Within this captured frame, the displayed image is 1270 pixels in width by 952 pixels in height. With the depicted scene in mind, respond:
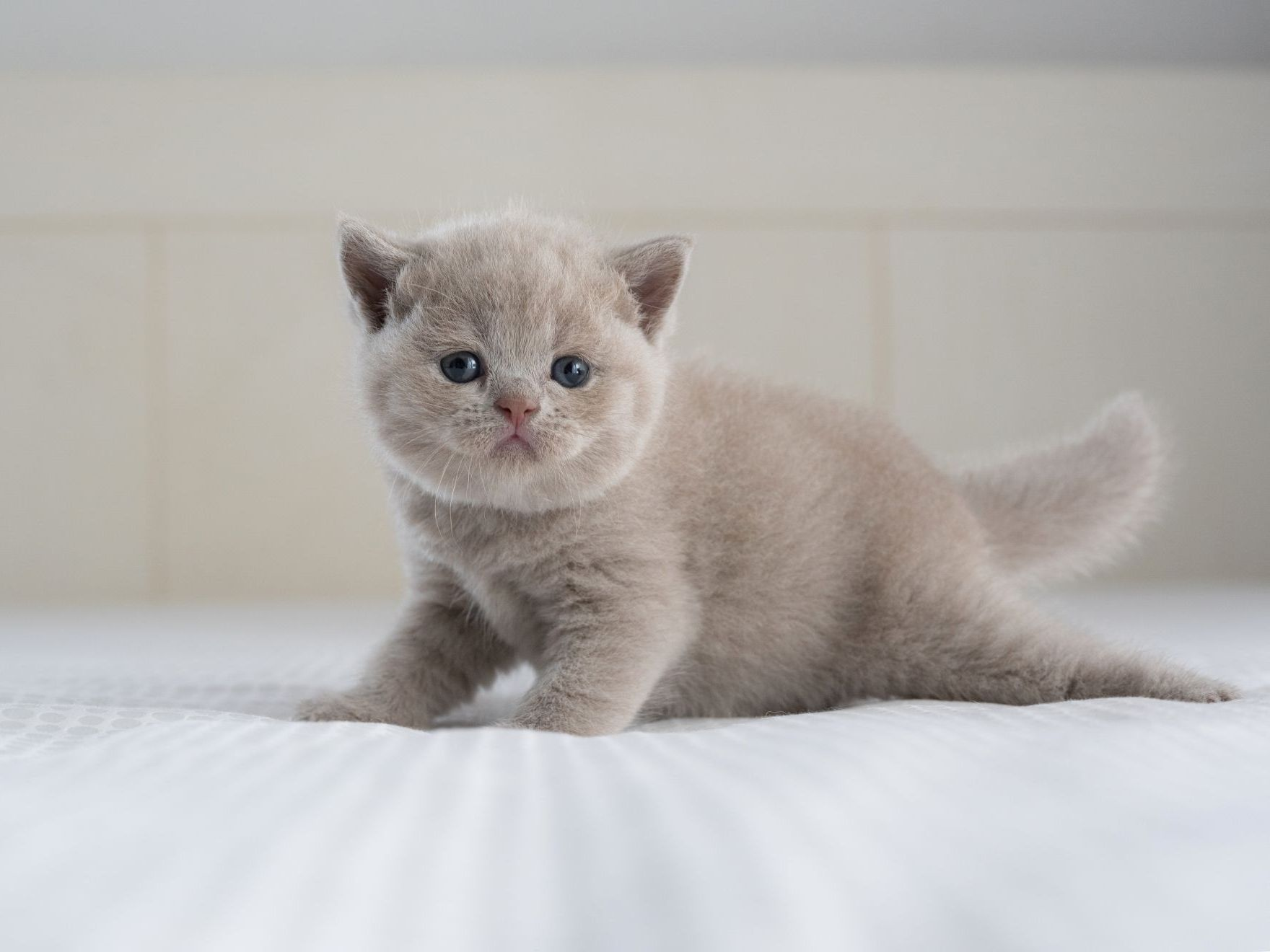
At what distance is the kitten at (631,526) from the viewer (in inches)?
41.4

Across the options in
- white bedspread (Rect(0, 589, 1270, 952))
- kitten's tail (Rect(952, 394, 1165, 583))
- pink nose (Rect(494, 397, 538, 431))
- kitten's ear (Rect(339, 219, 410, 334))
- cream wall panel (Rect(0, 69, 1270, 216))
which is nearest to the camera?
white bedspread (Rect(0, 589, 1270, 952))

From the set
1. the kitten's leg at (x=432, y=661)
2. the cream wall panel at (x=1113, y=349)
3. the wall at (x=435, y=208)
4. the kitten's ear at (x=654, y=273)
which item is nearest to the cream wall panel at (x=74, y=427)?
the wall at (x=435, y=208)

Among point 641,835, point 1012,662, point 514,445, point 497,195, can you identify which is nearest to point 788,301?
point 497,195

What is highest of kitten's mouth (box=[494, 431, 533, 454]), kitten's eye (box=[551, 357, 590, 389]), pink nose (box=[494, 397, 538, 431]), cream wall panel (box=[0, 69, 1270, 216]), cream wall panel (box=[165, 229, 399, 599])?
cream wall panel (box=[0, 69, 1270, 216])

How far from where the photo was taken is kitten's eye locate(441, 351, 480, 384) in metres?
1.05

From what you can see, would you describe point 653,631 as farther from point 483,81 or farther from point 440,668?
point 483,81

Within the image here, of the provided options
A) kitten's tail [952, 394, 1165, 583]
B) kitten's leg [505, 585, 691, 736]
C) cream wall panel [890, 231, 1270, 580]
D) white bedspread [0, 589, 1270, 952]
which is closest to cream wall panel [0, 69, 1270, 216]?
cream wall panel [890, 231, 1270, 580]

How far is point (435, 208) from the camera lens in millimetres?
3080

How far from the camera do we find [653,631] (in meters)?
1.09

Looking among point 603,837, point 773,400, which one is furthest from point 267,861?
point 773,400

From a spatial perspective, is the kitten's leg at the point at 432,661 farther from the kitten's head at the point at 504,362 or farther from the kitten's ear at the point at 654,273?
the kitten's ear at the point at 654,273

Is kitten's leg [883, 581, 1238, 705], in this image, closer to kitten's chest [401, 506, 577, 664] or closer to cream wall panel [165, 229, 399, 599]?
kitten's chest [401, 506, 577, 664]

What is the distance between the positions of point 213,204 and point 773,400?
2.26 metres

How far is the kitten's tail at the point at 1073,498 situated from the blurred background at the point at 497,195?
5.41ft
